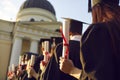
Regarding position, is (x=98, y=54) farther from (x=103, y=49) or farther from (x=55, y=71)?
(x=55, y=71)

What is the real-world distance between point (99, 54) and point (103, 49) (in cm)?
5

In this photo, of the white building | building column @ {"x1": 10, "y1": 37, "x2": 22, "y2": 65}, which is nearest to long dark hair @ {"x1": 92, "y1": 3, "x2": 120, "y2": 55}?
the white building

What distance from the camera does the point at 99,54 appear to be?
6.72 ft

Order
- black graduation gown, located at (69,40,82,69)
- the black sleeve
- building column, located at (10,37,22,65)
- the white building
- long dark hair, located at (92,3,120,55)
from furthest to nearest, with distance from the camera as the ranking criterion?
the white building → building column, located at (10,37,22,65) → black graduation gown, located at (69,40,82,69) → long dark hair, located at (92,3,120,55) → the black sleeve

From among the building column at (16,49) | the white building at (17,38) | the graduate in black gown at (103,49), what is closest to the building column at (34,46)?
the white building at (17,38)

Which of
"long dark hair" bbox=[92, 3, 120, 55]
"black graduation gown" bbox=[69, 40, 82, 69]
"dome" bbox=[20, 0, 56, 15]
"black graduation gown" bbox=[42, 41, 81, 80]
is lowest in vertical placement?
"black graduation gown" bbox=[42, 41, 81, 80]

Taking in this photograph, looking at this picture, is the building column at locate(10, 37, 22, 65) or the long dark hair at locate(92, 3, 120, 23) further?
the building column at locate(10, 37, 22, 65)

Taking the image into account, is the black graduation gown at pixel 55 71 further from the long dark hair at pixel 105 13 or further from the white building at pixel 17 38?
the white building at pixel 17 38

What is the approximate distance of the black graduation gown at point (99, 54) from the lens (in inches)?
79.0

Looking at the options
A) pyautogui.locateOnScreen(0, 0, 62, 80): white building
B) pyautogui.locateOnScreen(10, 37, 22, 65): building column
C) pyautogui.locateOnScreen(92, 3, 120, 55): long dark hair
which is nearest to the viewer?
pyautogui.locateOnScreen(92, 3, 120, 55): long dark hair

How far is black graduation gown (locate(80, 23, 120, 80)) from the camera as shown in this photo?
6.58 ft

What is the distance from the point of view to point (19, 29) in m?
30.6

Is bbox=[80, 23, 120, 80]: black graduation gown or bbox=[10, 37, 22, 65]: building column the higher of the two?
bbox=[10, 37, 22, 65]: building column

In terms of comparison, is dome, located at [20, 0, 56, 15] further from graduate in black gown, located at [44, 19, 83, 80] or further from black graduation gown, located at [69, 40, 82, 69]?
black graduation gown, located at [69, 40, 82, 69]
